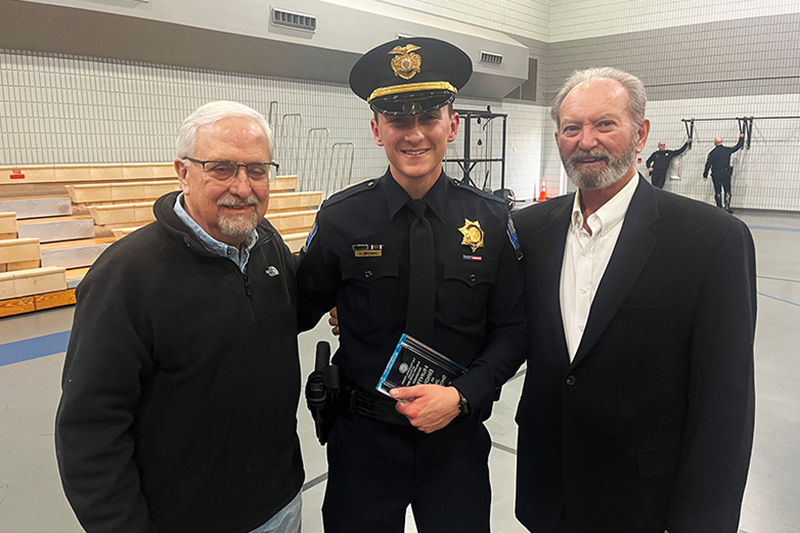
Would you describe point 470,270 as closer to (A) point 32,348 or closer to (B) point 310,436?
(B) point 310,436

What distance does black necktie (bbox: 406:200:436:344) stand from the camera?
1.45m

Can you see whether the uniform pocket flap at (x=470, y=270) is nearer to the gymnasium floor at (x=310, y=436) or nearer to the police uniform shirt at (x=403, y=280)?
the police uniform shirt at (x=403, y=280)

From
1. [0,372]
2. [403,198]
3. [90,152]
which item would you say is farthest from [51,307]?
[403,198]

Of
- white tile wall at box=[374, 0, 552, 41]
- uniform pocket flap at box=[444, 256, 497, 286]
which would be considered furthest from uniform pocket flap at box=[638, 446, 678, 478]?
white tile wall at box=[374, 0, 552, 41]

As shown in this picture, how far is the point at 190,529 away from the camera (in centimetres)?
123

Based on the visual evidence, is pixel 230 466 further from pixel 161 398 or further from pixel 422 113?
pixel 422 113

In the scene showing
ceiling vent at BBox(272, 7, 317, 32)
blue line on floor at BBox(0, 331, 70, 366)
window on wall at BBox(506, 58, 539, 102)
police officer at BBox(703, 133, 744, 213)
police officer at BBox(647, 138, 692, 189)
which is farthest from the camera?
window on wall at BBox(506, 58, 539, 102)

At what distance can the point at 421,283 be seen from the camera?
1.46 meters

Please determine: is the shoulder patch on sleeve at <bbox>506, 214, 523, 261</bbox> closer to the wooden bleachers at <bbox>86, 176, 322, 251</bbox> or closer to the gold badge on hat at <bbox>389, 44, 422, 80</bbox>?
the gold badge on hat at <bbox>389, 44, 422, 80</bbox>

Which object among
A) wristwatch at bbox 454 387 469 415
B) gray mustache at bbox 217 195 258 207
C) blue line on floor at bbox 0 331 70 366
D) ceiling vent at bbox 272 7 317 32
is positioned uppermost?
ceiling vent at bbox 272 7 317 32

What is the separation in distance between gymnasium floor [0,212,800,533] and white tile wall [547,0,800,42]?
33.0ft

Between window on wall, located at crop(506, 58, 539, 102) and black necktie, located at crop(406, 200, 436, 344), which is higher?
window on wall, located at crop(506, 58, 539, 102)

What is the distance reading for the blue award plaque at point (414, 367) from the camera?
1367 millimetres

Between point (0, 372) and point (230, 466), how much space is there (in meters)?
3.36
